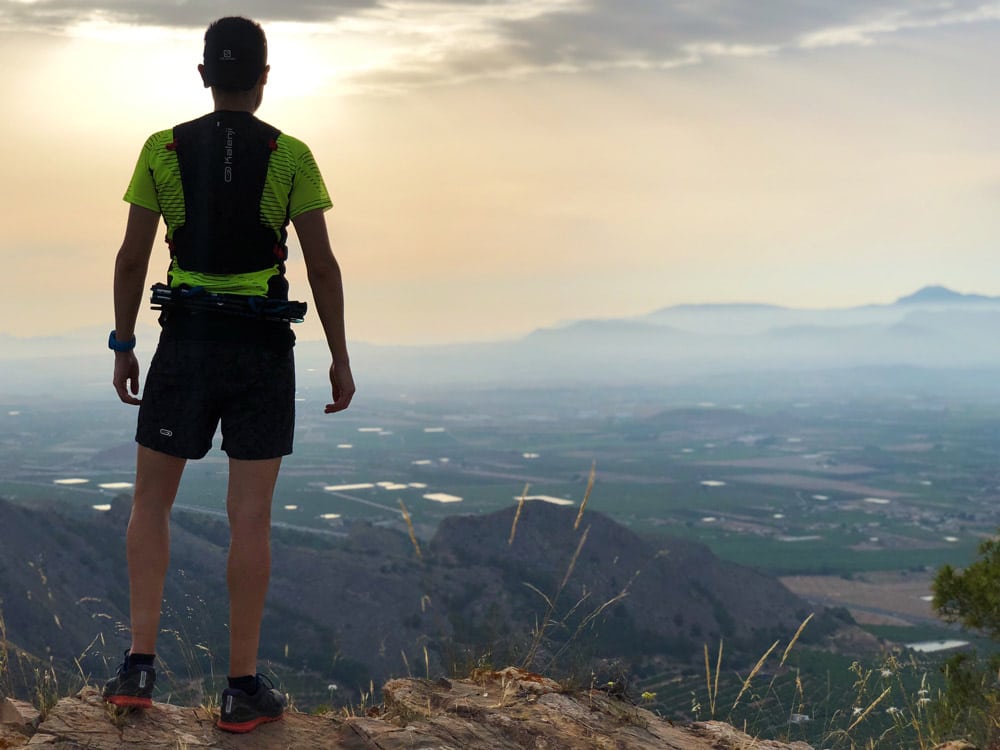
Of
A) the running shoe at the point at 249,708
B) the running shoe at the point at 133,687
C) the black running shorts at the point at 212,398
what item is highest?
the black running shorts at the point at 212,398

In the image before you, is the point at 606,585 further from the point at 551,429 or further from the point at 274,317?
the point at 551,429

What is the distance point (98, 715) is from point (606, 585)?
5198cm

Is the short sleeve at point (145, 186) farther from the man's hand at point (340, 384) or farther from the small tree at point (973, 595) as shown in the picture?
the small tree at point (973, 595)

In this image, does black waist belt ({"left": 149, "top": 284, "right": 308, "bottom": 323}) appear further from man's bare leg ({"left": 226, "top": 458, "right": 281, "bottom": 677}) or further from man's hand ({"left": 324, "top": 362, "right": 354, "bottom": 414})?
man's bare leg ({"left": 226, "top": 458, "right": 281, "bottom": 677})

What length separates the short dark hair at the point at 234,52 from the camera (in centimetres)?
400

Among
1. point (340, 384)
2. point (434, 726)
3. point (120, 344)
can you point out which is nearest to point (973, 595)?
point (434, 726)

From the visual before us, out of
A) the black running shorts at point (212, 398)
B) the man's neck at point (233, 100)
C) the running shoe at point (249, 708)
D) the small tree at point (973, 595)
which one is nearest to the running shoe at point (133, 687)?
the running shoe at point (249, 708)

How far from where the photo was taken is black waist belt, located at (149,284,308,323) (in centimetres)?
394

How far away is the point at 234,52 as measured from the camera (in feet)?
13.1

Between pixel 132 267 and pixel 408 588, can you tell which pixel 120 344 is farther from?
pixel 408 588

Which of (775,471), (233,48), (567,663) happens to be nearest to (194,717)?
(567,663)

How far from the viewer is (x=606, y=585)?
54500 mm

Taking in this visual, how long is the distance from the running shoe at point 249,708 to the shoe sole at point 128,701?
32 centimetres

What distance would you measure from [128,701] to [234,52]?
266cm
